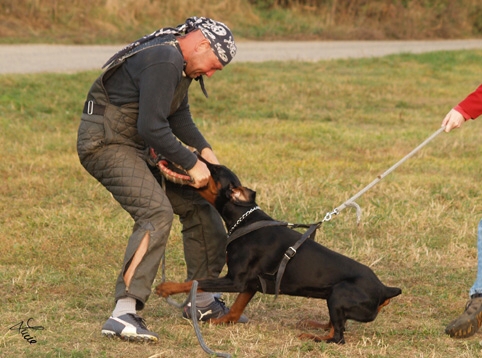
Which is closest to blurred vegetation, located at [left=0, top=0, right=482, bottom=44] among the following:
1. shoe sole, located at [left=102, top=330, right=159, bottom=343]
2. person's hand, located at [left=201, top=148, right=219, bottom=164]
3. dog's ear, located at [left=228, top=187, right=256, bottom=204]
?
person's hand, located at [left=201, top=148, right=219, bottom=164]

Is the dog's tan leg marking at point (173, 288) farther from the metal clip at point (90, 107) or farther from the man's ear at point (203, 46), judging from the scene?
the man's ear at point (203, 46)

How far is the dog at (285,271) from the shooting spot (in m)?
4.62

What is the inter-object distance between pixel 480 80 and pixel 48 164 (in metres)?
11.5

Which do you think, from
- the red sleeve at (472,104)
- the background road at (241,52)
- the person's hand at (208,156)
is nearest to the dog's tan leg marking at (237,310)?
the person's hand at (208,156)

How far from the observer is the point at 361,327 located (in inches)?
200

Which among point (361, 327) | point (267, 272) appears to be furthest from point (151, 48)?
point (361, 327)

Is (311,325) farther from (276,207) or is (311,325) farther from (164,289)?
(276,207)

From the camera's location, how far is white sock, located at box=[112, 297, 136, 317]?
4617mm

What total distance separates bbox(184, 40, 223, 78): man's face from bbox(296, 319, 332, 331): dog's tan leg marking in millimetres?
1541

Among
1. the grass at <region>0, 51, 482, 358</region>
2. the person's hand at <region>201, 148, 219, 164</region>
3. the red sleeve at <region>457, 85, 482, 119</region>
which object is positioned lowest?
the grass at <region>0, 51, 482, 358</region>

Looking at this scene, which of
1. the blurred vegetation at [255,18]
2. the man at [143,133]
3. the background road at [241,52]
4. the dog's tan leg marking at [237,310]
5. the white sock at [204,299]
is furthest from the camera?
the blurred vegetation at [255,18]

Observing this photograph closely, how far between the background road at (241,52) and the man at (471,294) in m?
10.1

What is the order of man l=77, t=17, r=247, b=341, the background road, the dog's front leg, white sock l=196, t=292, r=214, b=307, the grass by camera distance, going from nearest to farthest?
man l=77, t=17, r=247, b=341
the dog's front leg
the grass
white sock l=196, t=292, r=214, b=307
the background road

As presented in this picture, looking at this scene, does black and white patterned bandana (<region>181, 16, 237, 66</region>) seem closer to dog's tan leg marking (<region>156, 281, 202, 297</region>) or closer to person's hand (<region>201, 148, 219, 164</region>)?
person's hand (<region>201, 148, 219, 164</region>)
